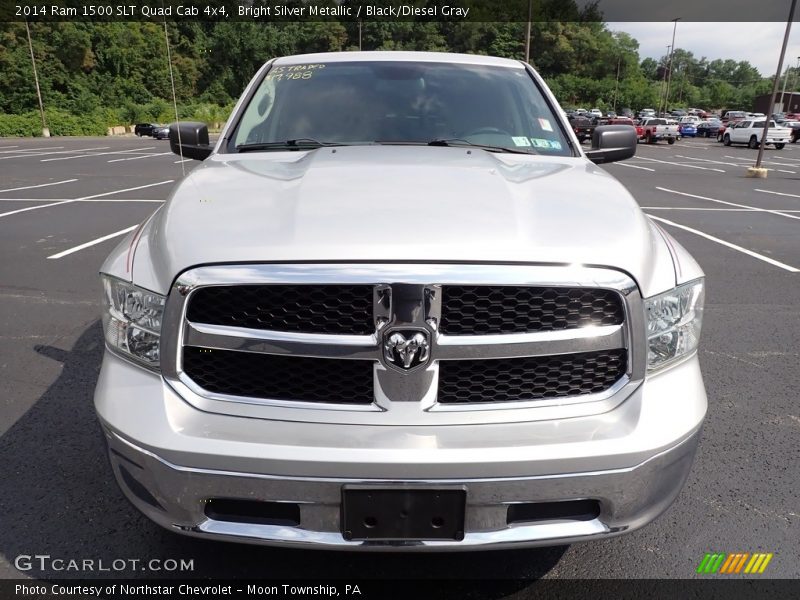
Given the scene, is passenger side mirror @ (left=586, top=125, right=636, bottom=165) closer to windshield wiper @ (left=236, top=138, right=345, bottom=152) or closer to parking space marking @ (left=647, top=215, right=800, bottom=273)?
windshield wiper @ (left=236, top=138, right=345, bottom=152)

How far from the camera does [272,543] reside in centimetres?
172

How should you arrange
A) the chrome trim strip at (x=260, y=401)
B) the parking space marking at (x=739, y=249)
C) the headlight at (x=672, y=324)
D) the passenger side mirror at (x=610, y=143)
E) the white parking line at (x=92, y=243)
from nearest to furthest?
the chrome trim strip at (x=260, y=401) → the headlight at (x=672, y=324) → the passenger side mirror at (x=610, y=143) → the parking space marking at (x=739, y=249) → the white parking line at (x=92, y=243)

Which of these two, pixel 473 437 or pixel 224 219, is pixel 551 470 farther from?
pixel 224 219

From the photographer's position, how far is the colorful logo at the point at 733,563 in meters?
2.25

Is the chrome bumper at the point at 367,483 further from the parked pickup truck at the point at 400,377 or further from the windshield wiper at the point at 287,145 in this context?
the windshield wiper at the point at 287,145

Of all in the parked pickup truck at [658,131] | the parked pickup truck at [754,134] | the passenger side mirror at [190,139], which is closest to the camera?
the passenger side mirror at [190,139]

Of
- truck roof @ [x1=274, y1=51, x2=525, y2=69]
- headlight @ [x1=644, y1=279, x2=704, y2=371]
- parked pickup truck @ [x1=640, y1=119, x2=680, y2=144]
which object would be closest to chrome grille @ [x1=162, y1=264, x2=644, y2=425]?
headlight @ [x1=644, y1=279, x2=704, y2=371]

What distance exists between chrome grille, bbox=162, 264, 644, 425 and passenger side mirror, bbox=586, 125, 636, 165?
2.06m

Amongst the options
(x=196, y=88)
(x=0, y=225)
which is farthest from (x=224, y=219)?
(x=196, y=88)

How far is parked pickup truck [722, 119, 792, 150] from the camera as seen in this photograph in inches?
1286

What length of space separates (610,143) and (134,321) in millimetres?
2815

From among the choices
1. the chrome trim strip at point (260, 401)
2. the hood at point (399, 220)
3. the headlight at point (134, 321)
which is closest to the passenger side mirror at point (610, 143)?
the hood at point (399, 220)

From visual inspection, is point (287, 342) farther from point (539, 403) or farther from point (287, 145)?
point (287, 145)

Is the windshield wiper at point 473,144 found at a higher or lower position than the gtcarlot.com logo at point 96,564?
higher
